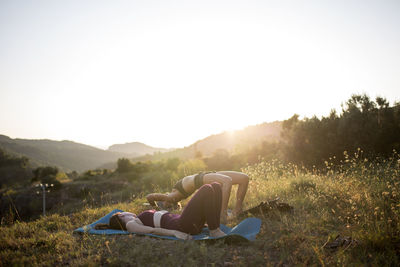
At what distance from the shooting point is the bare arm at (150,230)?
3.49 metres

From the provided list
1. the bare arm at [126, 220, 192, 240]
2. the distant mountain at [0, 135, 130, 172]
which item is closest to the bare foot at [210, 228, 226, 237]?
the bare arm at [126, 220, 192, 240]

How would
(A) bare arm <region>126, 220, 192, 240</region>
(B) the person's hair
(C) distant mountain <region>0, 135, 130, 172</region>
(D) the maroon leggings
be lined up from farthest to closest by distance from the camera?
(C) distant mountain <region>0, 135, 130, 172</region>, (B) the person's hair, (A) bare arm <region>126, 220, 192, 240</region>, (D) the maroon leggings

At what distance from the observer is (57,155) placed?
203 feet

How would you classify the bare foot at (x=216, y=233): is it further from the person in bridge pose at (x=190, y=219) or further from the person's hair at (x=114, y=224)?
the person's hair at (x=114, y=224)

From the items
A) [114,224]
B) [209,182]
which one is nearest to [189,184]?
[209,182]

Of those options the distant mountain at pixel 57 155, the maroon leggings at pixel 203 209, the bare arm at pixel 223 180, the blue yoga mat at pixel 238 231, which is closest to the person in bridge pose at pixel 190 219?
the maroon leggings at pixel 203 209

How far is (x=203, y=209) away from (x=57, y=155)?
69375mm

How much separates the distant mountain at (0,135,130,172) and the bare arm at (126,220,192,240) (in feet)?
164

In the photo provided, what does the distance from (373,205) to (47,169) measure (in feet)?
111

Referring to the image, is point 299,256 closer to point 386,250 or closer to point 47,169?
point 386,250

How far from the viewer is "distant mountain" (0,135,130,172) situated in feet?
172

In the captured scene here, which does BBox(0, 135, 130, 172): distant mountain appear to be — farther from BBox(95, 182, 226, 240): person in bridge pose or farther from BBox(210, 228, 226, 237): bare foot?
BBox(210, 228, 226, 237): bare foot

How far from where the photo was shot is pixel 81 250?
10.9 feet

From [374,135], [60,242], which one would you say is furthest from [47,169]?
[374,135]
